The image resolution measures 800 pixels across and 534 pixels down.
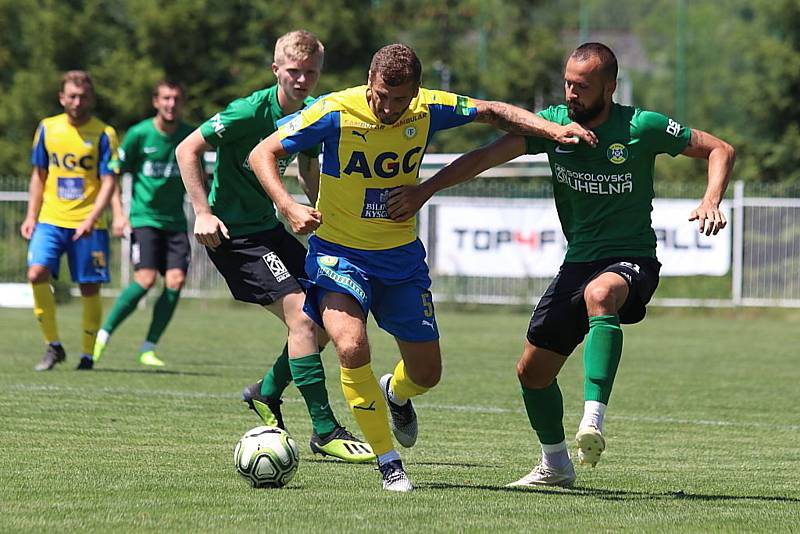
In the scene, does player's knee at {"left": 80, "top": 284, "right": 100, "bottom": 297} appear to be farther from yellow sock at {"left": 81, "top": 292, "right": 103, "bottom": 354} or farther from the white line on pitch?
the white line on pitch

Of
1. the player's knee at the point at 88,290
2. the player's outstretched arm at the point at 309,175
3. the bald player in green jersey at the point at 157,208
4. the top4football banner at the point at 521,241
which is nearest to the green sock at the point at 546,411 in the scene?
the player's outstretched arm at the point at 309,175

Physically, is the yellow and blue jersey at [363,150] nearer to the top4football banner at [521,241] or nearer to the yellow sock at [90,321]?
the yellow sock at [90,321]

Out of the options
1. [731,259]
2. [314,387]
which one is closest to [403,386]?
[314,387]

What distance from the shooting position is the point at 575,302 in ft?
21.4

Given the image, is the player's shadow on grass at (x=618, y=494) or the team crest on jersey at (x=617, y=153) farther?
the team crest on jersey at (x=617, y=153)

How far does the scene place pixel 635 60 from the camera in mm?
83750

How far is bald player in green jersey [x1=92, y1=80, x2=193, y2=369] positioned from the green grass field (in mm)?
705

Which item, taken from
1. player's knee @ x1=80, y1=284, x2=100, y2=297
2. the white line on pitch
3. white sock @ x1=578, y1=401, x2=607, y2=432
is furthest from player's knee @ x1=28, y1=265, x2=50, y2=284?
white sock @ x1=578, y1=401, x2=607, y2=432

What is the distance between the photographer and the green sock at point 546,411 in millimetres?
6781

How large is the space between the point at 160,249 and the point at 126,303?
0.57 meters

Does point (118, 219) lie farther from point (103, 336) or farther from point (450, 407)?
point (450, 407)

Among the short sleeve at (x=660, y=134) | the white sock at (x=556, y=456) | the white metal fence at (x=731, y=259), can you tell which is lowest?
the white metal fence at (x=731, y=259)

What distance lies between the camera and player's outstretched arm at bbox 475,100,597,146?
639 cm

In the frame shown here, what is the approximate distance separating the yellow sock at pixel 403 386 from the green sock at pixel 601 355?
1.19 m
